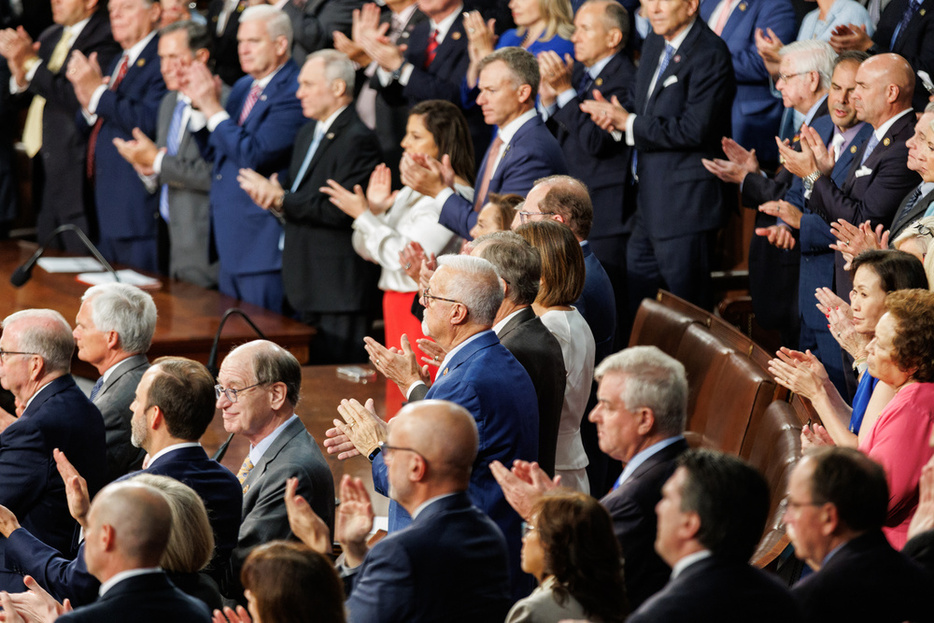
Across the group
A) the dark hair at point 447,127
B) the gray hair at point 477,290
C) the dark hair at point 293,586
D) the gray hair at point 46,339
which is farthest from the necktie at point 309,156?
the dark hair at point 293,586

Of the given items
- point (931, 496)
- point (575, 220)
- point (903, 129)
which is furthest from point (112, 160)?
point (931, 496)

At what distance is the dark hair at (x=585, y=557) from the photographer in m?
2.52

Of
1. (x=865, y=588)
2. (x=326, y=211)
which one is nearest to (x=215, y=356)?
(x=326, y=211)

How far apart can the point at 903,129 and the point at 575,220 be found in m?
1.29

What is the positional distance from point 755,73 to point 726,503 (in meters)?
4.16

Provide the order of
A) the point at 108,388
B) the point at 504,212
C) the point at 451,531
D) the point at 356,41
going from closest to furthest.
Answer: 1. the point at 451,531
2. the point at 108,388
3. the point at 504,212
4. the point at 356,41

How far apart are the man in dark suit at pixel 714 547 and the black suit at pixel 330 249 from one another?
420cm

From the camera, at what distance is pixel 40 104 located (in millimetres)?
8492

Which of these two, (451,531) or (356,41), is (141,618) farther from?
→ (356,41)

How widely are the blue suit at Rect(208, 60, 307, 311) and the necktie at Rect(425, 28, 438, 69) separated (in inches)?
27.8

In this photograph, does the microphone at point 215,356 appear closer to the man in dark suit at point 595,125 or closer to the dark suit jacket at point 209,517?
the dark suit jacket at point 209,517

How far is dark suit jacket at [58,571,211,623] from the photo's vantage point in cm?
261

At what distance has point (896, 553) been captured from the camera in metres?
2.41

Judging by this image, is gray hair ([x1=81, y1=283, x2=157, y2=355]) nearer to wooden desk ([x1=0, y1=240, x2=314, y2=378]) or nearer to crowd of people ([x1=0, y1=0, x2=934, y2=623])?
crowd of people ([x1=0, y1=0, x2=934, y2=623])
